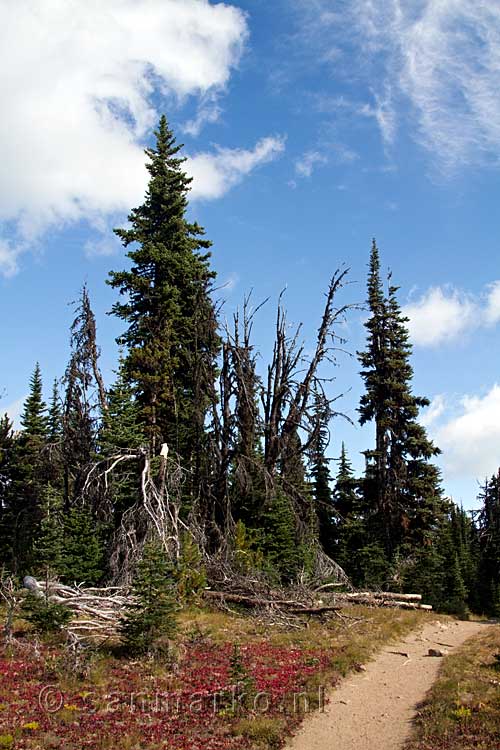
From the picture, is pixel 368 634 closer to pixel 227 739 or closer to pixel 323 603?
pixel 323 603

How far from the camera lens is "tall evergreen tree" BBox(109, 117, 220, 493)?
→ 23469 millimetres

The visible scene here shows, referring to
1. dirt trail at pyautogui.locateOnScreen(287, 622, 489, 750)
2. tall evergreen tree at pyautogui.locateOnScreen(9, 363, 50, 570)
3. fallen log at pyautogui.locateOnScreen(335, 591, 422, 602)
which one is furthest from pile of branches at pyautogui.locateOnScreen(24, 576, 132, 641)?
tall evergreen tree at pyautogui.locateOnScreen(9, 363, 50, 570)

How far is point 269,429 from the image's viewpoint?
76.7 ft

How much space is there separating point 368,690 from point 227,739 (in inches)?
140

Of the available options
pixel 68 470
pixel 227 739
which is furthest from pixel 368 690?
pixel 68 470

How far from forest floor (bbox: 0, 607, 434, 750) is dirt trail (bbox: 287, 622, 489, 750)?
0.16 metres

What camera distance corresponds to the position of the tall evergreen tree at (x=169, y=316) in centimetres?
2347

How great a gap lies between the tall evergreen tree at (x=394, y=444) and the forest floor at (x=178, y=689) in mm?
13382

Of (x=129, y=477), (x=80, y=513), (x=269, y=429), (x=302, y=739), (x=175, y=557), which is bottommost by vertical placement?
(x=302, y=739)

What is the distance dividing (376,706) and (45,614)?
6870 mm

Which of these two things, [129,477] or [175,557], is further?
[129,477]

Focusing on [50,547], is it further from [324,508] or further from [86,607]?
[324,508]

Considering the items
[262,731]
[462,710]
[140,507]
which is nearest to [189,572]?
[140,507]

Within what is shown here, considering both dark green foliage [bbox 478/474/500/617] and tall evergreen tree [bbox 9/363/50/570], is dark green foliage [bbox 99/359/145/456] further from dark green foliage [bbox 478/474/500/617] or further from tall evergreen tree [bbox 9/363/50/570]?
dark green foliage [bbox 478/474/500/617]
